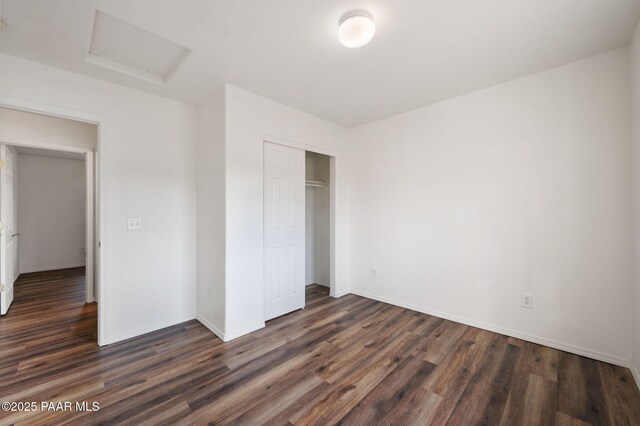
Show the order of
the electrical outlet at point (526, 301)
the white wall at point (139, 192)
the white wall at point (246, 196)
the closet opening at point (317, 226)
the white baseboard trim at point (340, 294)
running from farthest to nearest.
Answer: the closet opening at point (317, 226) < the white baseboard trim at point (340, 294) < the white wall at point (246, 196) < the electrical outlet at point (526, 301) < the white wall at point (139, 192)

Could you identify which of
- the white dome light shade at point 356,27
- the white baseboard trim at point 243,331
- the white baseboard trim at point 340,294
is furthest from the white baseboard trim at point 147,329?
the white dome light shade at point 356,27

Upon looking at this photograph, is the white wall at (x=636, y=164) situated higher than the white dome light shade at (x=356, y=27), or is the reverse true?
the white dome light shade at (x=356, y=27)

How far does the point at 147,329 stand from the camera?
8.84 ft

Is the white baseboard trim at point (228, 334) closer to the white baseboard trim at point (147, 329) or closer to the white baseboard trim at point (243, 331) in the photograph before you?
the white baseboard trim at point (243, 331)

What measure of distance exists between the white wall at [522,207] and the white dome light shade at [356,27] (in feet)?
5.60

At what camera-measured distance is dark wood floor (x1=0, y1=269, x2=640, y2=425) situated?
5.25 ft

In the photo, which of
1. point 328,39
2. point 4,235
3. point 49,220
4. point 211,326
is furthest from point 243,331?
point 49,220

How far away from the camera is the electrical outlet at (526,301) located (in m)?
2.45

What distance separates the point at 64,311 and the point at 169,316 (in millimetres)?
1516

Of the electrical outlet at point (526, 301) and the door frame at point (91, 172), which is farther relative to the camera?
the electrical outlet at point (526, 301)

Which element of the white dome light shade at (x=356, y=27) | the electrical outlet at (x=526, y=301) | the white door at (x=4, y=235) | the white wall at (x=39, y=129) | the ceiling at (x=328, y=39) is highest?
the ceiling at (x=328, y=39)

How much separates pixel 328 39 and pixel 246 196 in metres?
1.59

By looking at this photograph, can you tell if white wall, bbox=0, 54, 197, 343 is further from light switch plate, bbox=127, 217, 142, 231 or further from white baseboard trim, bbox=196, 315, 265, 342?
white baseboard trim, bbox=196, 315, 265, 342

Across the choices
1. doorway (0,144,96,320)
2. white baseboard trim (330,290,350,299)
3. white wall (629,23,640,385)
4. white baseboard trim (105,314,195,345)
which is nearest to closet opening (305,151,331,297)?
white baseboard trim (330,290,350,299)
